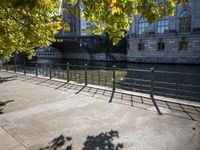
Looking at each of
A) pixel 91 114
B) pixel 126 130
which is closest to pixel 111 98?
pixel 91 114

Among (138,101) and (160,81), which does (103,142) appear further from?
(160,81)

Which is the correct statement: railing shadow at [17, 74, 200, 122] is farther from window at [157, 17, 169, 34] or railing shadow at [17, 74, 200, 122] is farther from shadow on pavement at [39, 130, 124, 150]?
window at [157, 17, 169, 34]

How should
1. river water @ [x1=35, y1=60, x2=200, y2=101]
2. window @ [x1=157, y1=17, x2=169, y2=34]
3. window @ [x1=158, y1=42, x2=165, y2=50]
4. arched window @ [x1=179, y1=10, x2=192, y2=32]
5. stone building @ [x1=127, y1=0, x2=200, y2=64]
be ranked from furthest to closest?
window @ [x1=158, y1=42, x2=165, y2=50]
window @ [x1=157, y1=17, x2=169, y2=34]
arched window @ [x1=179, y1=10, x2=192, y2=32]
stone building @ [x1=127, y1=0, x2=200, y2=64]
river water @ [x1=35, y1=60, x2=200, y2=101]

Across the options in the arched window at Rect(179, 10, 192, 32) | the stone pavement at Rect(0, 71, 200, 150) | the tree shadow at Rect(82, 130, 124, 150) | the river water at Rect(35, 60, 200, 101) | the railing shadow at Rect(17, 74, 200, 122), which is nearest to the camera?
the tree shadow at Rect(82, 130, 124, 150)

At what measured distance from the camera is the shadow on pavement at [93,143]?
5.17 meters

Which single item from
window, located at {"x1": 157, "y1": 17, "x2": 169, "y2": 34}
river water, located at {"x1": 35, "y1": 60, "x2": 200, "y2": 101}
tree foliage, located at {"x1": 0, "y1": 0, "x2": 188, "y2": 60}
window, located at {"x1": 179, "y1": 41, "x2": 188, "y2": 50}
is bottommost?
river water, located at {"x1": 35, "y1": 60, "x2": 200, "y2": 101}

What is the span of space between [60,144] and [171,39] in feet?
151

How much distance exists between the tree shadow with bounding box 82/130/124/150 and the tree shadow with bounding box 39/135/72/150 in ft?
1.44

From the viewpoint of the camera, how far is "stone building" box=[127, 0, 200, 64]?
145 feet

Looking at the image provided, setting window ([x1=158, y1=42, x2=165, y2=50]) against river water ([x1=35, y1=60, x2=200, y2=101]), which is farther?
window ([x1=158, y1=42, x2=165, y2=50])

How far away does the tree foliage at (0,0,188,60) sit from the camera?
4160mm

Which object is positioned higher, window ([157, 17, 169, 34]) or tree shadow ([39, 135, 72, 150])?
window ([157, 17, 169, 34])

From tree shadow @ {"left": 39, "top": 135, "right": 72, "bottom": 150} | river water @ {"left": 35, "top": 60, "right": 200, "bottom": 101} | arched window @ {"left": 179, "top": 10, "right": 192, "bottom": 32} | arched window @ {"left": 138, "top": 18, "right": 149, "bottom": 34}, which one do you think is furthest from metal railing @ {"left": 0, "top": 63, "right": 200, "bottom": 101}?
arched window @ {"left": 138, "top": 18, "right": 149, "bottom": 34}

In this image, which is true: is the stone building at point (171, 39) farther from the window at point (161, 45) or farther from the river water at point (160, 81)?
the river water at point (160, 81)
